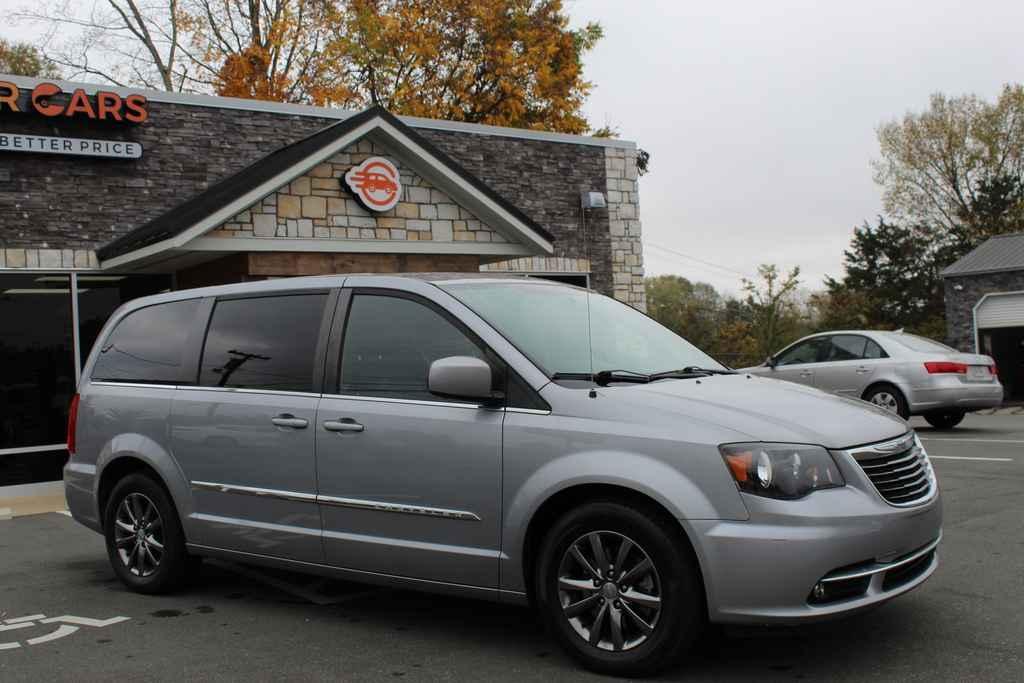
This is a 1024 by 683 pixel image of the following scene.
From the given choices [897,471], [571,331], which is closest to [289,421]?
[571,331]

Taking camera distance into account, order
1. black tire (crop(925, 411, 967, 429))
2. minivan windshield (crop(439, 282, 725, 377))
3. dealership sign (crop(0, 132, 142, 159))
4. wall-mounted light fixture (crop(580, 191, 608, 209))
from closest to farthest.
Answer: minivan windshield (crop(439, 282, 725, 377))
dealership sign (crop(0, 132, 142, 159))
black tire (crop(925, 411, 967, 429))
wall-mounted light fixture (crop(580, 191, 608, 209))

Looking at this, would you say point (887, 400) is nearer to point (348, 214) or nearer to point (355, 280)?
point (348, 214)

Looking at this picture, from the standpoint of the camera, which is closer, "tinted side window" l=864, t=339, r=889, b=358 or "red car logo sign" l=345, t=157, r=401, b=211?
"red car logo sign" l=345, t=157, r=401, b=211

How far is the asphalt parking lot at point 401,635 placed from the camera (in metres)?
4.48

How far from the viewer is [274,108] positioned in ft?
48.2

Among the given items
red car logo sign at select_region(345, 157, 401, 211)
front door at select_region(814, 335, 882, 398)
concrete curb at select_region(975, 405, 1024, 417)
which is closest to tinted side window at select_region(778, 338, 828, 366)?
front door at select_region(814, 335, 882, 398)

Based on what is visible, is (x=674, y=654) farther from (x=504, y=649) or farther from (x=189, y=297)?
(x=189, y=297)

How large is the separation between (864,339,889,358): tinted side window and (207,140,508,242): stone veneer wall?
17.8 feet

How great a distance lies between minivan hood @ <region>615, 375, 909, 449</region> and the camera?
4293mm

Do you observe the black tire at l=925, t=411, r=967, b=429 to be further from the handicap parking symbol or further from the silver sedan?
the handicap parking symbol

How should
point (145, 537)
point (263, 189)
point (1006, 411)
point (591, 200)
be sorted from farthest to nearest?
point (1006, 411) → point (591, 200) → point (263, 189) → point (145, 537)

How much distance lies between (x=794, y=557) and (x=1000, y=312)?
27.4m

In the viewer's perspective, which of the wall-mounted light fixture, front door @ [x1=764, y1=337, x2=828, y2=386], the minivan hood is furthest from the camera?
the wall-mounted light fixture

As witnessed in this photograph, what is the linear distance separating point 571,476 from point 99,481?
3624mm
